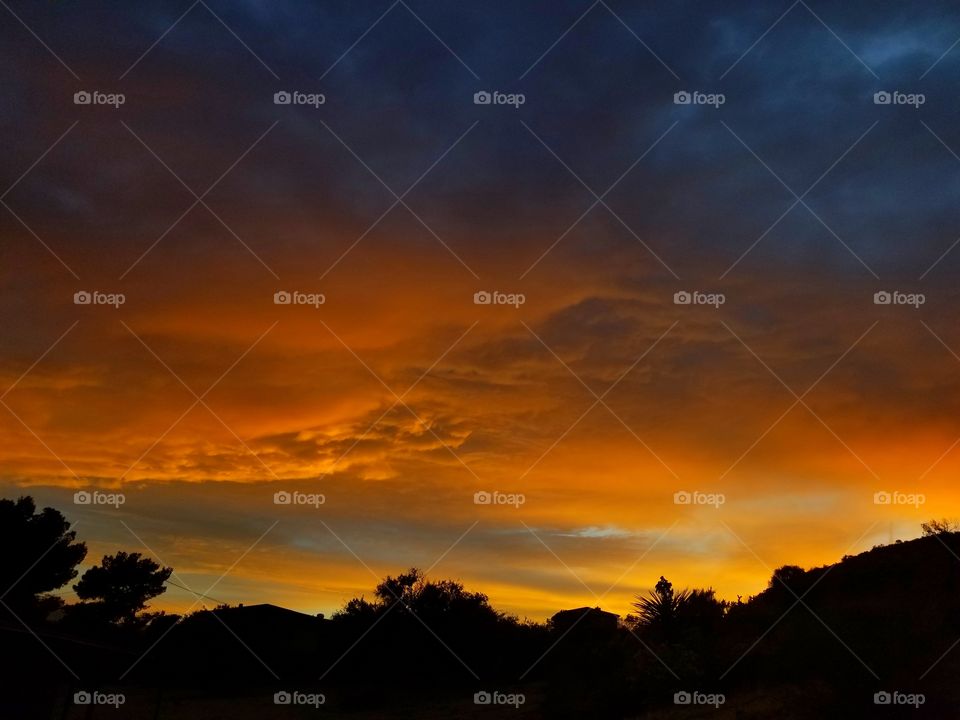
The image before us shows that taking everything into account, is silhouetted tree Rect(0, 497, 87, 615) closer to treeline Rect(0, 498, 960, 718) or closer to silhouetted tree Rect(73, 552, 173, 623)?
treeline Rect(0, 498, 960, 718)

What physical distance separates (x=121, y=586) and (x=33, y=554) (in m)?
14.8

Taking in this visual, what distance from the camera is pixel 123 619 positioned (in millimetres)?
52219

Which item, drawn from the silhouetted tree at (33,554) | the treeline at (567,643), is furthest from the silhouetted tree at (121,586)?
the silhouetted tree at (33,554)

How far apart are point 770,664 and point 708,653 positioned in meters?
1.84

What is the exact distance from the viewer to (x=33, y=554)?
130 feet

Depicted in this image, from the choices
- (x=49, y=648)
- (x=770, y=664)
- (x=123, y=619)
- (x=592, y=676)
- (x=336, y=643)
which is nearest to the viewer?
(x=49, y=648)

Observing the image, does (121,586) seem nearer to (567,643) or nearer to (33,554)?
(33,554)

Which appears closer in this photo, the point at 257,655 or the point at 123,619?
the point at 257,655

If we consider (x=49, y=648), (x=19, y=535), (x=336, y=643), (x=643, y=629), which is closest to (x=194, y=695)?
(x=336, y=643)

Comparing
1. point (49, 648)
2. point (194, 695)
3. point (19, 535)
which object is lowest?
point (194, 695)

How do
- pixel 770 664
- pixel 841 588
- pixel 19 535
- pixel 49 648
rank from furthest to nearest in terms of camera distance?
pixel 19 535 → pixel 841 588 → pixel 770 664 → pixel 49 648

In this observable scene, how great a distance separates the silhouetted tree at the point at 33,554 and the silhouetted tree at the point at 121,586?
830cm

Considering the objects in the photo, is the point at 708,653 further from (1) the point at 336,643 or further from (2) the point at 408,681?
(1) the point at 336,643

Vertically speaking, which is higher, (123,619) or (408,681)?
(123,619)
